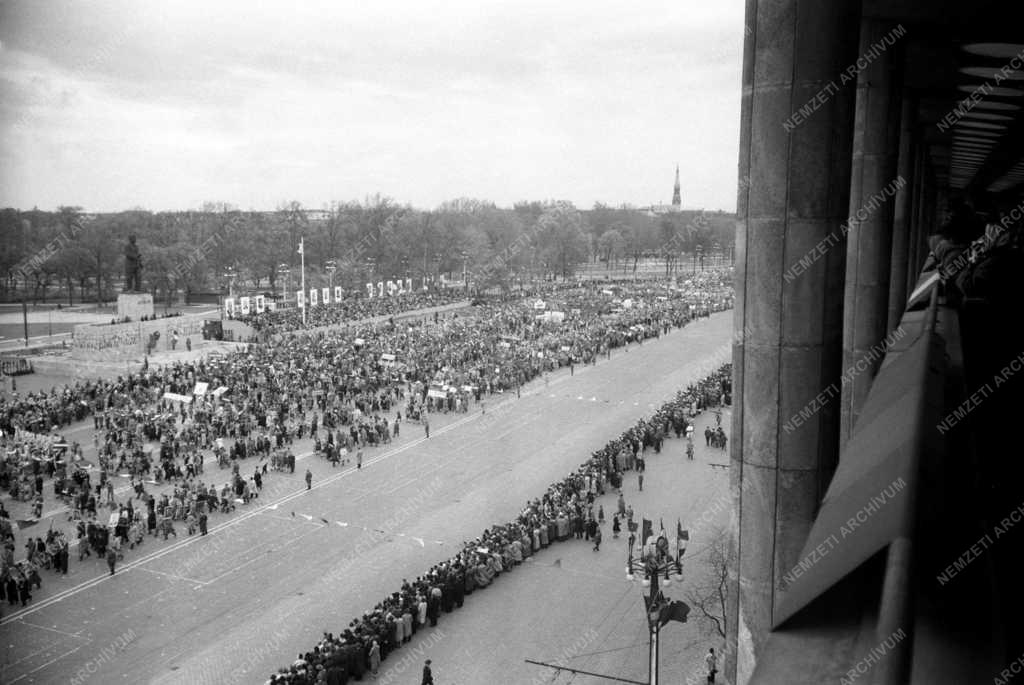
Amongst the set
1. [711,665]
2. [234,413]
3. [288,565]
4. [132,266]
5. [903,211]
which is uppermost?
[903,211]

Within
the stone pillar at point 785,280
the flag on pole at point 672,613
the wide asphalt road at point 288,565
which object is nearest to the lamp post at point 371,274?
the wide asphalt road at point 288,565

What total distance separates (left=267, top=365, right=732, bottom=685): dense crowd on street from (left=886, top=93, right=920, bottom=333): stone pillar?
8.91 metres

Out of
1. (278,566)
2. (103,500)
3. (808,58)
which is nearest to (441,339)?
(103,500)

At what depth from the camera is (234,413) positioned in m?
33.4

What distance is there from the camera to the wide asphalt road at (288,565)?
1578 cm

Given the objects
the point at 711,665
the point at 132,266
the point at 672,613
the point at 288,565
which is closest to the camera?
the point at 672,613

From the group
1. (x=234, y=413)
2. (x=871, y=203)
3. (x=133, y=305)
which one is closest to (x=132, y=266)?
(x=133, y=305)

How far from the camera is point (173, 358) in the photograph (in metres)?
48.7

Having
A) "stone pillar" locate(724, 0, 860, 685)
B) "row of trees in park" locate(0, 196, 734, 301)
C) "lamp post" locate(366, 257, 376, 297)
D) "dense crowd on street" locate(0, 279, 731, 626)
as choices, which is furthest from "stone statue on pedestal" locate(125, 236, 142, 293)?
"stone pillar" locate(724, 0, 860, 685)

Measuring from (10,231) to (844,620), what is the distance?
61.9 meters

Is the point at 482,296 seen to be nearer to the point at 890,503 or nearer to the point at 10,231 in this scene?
the point at 10,231

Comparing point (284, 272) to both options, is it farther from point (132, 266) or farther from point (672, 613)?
point (672, 613)

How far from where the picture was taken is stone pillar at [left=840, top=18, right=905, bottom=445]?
11305 millimetres

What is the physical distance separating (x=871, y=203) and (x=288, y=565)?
15.1m
